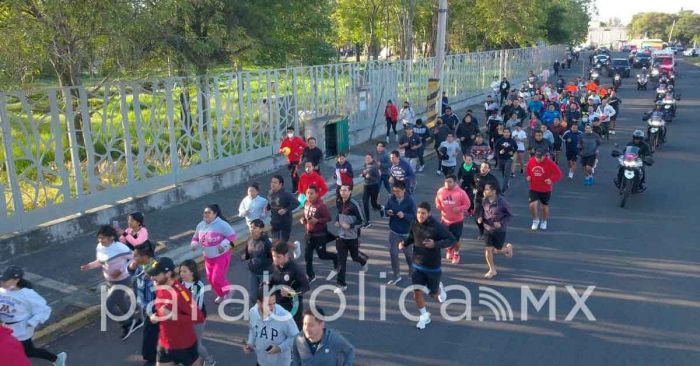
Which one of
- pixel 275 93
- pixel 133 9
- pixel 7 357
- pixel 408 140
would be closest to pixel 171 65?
pixel 275 93

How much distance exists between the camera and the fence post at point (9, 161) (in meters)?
9.34

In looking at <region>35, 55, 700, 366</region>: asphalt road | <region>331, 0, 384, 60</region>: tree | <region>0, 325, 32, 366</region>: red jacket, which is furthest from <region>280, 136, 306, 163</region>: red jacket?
<region>331, 0, 384, 60</region>: tree

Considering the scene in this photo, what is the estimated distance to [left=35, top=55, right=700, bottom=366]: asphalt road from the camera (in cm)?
677

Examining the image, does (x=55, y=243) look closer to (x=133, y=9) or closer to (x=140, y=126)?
(x=140, y=126)

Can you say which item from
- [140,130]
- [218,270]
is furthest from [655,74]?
[218,270]

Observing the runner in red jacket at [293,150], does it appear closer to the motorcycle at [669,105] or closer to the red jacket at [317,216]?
the red jacket at [317,216]

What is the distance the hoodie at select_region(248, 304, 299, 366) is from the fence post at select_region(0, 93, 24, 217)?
608cm

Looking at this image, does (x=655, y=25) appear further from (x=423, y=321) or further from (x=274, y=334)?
(x=274, y=334)

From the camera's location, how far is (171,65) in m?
15.8

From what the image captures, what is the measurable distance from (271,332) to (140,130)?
301 inches

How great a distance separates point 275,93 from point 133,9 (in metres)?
4.92

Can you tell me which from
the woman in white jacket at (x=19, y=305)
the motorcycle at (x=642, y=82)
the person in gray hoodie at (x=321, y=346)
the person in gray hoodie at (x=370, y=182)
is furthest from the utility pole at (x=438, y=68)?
the motorcycle at (x=642, y=82)

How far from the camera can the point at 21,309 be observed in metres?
5.88

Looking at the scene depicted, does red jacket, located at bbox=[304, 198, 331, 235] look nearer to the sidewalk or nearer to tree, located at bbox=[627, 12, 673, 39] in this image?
the sidewalk
